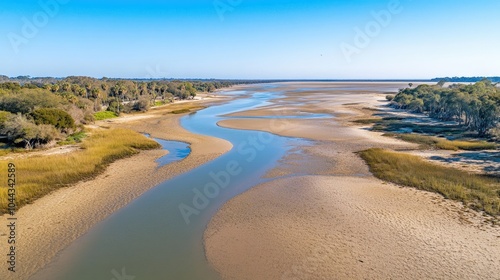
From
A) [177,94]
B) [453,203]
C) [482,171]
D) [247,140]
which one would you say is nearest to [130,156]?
[247,140]

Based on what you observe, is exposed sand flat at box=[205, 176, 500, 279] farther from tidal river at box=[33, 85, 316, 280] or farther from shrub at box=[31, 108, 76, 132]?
shrub at box=[31, 108, 76, 132]

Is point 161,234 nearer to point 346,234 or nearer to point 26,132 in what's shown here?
point 346,234

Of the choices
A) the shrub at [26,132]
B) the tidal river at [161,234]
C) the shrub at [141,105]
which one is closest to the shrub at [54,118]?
the shrub at [26,132]

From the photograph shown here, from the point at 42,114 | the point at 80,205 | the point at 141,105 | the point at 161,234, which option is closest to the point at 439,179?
the point at 161,234

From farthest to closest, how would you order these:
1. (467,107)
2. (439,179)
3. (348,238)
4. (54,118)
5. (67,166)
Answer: (467,107), (54,118), (67,166), (439,179), (348,238)

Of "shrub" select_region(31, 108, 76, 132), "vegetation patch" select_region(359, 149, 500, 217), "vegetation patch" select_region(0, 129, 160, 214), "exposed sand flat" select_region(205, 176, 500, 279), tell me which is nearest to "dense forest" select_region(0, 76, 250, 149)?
"shrub" select_region(31, 108, 76, 132)

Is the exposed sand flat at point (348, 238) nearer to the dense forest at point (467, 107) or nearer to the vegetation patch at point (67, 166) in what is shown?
the vegetation patch at point (67, 166)

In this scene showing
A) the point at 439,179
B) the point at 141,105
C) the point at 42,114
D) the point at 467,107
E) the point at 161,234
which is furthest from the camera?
the point at 141,105
